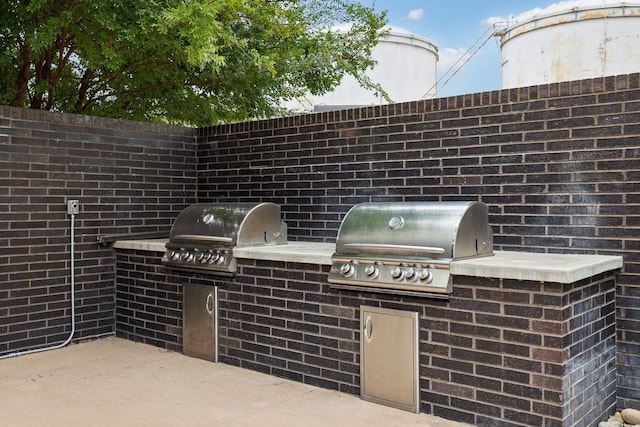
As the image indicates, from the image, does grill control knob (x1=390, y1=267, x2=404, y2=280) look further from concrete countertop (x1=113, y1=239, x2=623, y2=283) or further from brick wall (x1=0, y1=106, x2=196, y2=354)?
brick wall (x1=0, y1=106, x2=196, y2=354)

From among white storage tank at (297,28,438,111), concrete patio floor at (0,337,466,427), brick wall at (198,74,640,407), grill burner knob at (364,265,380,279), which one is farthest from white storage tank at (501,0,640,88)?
concrete patio floor at (0,337,466,427)

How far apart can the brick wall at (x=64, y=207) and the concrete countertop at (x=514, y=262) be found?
1742 millimetres

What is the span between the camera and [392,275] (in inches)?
135

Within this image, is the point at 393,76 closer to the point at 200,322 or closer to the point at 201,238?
the point at 201,238

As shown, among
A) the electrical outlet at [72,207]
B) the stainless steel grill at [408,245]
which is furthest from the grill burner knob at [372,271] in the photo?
the electrical outlet at [72,207]

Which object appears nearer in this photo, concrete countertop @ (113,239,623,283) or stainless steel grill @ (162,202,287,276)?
concrete countertop @ (113,239,623,283)

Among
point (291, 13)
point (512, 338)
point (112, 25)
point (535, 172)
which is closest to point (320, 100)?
point (291, 13)

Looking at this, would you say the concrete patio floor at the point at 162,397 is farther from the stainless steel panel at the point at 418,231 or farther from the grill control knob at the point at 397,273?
the stainless steel panel at the point at 418,231

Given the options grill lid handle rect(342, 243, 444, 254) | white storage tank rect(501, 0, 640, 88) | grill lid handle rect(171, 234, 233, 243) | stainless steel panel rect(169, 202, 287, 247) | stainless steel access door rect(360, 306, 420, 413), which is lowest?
stainless steel access door rect(360, 306, 420, 413)

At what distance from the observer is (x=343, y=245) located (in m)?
3.72

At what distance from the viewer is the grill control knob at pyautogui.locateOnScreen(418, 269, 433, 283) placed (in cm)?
329

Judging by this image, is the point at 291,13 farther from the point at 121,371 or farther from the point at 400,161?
the point at 121,371

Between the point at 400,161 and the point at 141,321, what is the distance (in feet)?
8.86

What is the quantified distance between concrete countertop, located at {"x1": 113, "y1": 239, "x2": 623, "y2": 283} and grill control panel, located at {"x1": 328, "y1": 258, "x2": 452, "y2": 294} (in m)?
0.09
